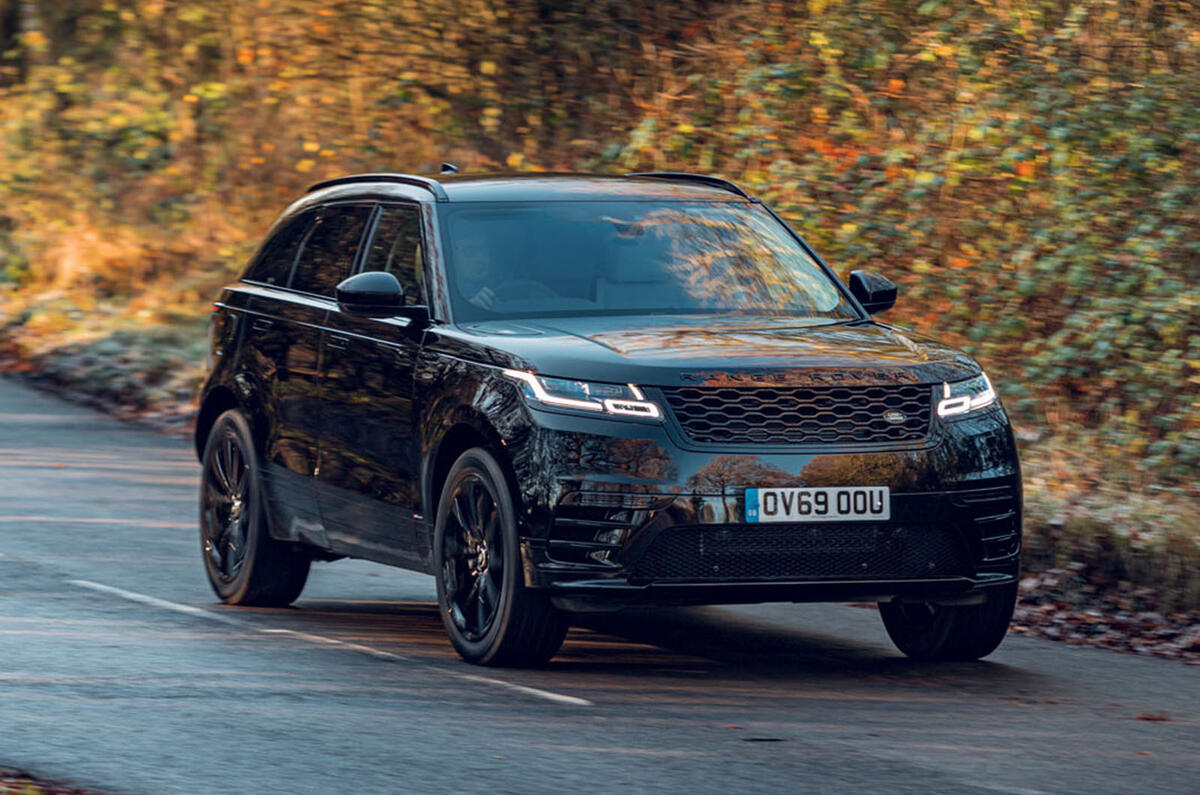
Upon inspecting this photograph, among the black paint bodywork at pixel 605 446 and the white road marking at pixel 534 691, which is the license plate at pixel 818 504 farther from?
the white road marking at pixel 534 691

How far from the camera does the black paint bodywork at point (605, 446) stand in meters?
7.46

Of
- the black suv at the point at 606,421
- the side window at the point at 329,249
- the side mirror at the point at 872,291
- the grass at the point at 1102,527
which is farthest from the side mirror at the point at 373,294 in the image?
the grass at the point at 1102,527

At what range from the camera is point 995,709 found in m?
→ 7.41

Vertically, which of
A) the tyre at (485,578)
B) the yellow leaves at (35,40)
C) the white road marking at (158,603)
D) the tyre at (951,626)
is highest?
the tyre at (485,578)

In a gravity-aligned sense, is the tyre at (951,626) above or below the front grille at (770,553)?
below

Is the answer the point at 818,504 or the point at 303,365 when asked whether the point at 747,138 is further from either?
the point at 818,504

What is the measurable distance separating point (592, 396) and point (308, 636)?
6.97 feet

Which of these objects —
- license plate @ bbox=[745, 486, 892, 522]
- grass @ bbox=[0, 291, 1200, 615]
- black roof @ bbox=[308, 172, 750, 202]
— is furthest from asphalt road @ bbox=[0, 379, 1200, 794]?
black roof @ bbox=[308, 172, 750, 202]

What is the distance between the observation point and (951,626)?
842 centimetres

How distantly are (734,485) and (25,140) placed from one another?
20.4 meters

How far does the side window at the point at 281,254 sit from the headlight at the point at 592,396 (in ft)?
8.80

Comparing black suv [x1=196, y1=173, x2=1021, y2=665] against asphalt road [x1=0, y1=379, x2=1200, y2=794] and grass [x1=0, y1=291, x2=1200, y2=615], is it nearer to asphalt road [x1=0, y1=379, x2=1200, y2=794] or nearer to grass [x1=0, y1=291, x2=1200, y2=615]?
asphalt road [x1=0, y1=379, x2=1200, y2=794]

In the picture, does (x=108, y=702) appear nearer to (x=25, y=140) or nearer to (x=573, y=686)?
(x=573, y=686)

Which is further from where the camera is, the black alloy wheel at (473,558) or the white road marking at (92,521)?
the white road marking at (92,521)
